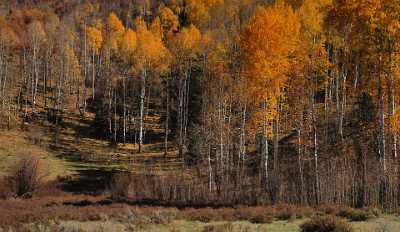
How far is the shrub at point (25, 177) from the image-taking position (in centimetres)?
2770

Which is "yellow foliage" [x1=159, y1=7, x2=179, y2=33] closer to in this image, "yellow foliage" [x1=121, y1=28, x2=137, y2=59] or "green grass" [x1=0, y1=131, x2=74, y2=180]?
"yellow foliage" [x1=121, y1=28, x2=137, y2=59]

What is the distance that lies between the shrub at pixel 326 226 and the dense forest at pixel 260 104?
6.45 m

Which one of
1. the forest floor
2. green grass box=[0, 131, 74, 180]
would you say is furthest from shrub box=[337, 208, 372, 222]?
green grass box=[0, 131, 74, 180]

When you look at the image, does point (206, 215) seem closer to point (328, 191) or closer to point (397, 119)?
point (328, 191)

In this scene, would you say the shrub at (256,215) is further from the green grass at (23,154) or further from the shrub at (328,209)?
the green grass at (23,154)

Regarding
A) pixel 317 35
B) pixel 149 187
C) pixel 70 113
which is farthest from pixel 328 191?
pixel 70 113

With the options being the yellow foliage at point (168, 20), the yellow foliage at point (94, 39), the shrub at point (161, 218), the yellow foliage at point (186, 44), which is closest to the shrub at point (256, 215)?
the shrub at point (161, 218)

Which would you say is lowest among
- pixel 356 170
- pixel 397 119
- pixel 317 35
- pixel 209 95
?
pixel 356 170

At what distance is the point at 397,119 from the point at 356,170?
10.5ft

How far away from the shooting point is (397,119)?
20562mm

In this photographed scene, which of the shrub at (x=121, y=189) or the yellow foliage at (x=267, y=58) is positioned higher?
the yellow foliage at (x=267, y=58)

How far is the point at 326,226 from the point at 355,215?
3646mm

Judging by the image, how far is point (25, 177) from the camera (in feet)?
91.7

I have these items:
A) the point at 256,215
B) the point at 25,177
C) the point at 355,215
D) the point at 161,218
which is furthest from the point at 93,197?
the point at 355,215
